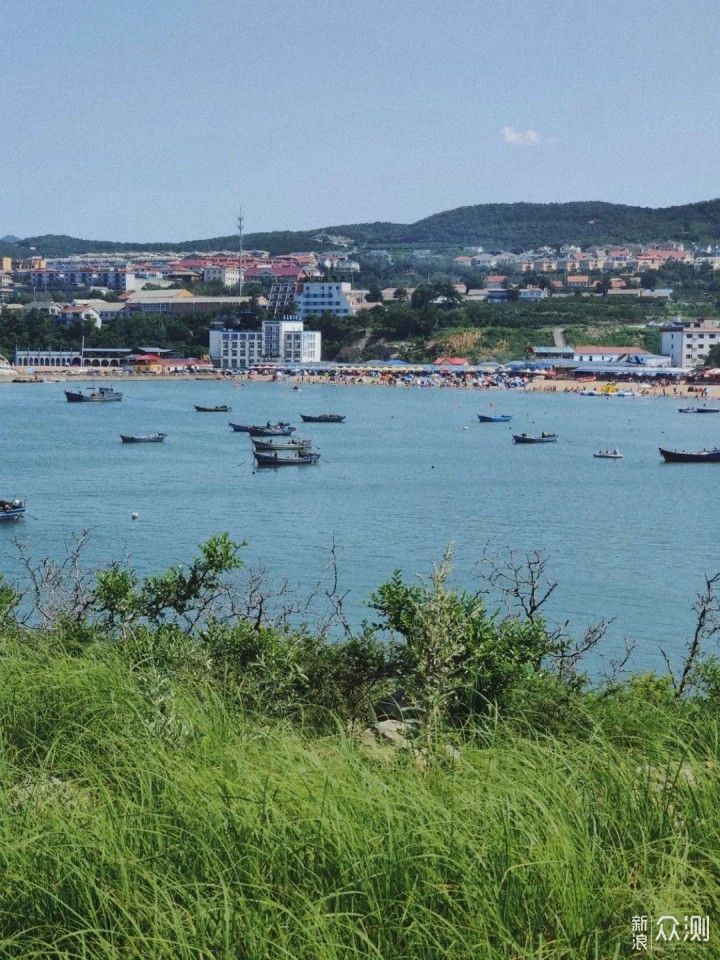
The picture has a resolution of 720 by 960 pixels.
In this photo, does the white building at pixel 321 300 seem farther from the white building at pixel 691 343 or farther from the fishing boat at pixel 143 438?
the fishing boat at pixel 143 438

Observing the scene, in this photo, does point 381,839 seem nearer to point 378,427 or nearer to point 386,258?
point 378,427

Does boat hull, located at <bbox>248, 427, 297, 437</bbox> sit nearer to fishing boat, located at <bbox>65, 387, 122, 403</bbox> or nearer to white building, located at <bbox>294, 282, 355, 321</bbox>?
fishing boat, located at <bbox>65, 387, 122, 403</bbox>

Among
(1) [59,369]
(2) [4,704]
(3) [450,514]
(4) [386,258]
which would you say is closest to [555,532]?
(3) [450,514]

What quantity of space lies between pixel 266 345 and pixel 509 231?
2404 inches

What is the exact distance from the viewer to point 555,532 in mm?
10273

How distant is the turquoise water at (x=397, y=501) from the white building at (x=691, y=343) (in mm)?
11398

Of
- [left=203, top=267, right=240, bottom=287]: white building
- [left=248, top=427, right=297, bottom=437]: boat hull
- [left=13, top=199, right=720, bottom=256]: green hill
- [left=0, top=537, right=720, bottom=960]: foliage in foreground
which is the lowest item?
[left=248, top=427, right=297, bottom=437]: boat hull

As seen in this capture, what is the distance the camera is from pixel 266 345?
38938 millimetres

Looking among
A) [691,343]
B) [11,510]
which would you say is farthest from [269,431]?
[691,343]

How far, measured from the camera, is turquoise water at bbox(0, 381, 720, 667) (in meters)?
8.08

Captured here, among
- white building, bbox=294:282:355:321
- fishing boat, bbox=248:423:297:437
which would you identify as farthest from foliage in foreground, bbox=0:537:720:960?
white building, bbox=294:282:355:321

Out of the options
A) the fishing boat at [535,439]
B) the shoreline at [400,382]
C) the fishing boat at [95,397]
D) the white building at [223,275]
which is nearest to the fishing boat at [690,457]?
the fishing boat at [535,439]

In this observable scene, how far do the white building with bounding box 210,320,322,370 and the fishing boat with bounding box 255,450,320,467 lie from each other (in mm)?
23105

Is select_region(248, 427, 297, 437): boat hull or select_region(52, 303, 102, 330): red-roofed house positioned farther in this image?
select_region(52, 303, 102, 330): red-roofed house
